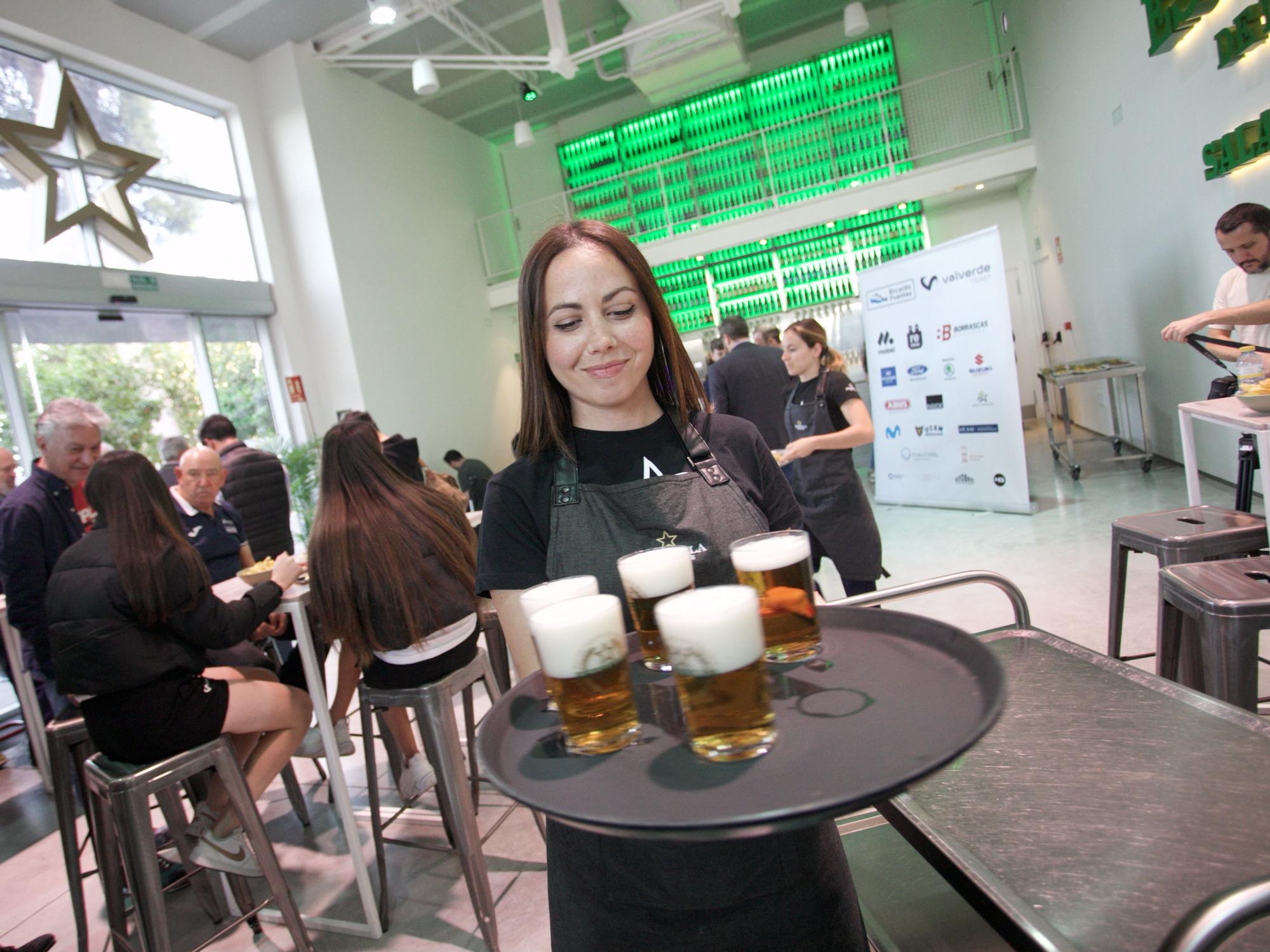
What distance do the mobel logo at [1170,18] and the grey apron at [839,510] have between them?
361 centimetres

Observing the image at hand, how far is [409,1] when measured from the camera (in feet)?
25.2

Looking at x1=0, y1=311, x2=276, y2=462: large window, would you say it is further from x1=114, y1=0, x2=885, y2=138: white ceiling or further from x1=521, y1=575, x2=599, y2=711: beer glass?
x1=521, y1=575, x2=599, y2=711: beer glass

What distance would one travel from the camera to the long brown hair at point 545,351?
1193mm

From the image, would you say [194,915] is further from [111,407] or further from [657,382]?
[111,407]

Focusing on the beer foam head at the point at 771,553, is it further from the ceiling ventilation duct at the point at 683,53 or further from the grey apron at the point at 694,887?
the ceiling ventilation duct at the point at 683,53

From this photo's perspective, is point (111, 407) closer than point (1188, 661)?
No

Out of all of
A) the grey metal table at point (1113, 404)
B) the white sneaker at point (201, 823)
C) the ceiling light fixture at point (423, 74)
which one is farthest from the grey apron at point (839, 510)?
the ceiling light fixture at point (423, 74)

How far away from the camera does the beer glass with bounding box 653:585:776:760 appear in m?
0.70

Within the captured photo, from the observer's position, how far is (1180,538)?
2.12m

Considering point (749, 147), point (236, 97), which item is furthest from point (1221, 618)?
point (749, 147)

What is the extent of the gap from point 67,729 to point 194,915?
0.87m

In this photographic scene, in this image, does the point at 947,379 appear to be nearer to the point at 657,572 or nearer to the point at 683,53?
the point at 683,53

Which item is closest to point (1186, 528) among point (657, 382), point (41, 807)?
point (657, 382)

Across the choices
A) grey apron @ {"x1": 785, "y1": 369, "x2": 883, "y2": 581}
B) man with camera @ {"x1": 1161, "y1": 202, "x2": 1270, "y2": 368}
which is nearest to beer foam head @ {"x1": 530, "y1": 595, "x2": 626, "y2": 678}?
grey apron @ {"x1": 785, "y1": 369, "x2": 883, "y2": 581}
